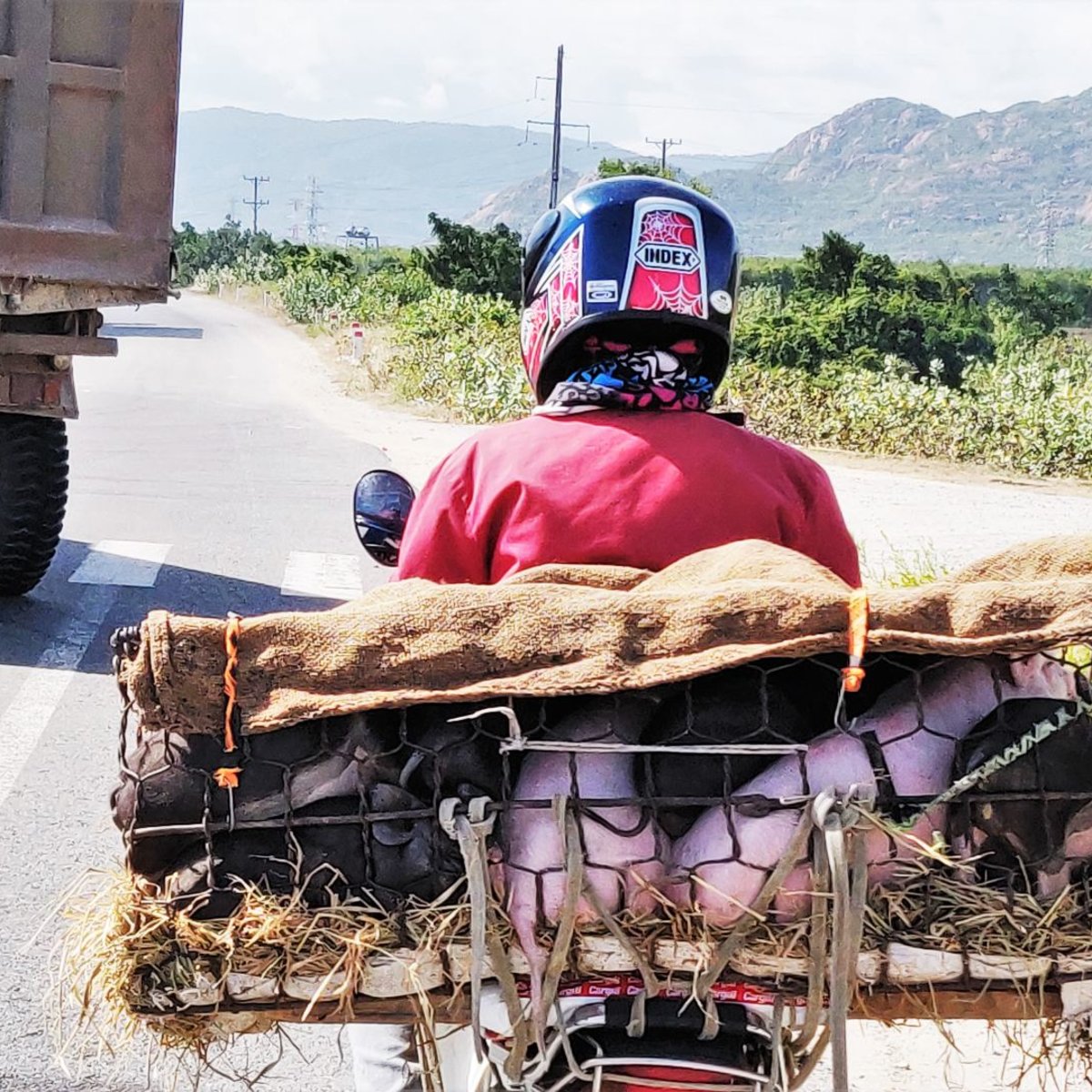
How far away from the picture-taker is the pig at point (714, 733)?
199 centimetres

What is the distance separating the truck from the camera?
7.59 m

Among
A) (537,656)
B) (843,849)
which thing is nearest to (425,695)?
(537,656)

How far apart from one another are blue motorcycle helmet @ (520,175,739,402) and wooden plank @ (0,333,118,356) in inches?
210

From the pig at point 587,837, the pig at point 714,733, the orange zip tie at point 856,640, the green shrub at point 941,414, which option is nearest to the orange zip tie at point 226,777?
the pig at point 587,837

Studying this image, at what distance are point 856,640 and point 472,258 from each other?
3659 cm

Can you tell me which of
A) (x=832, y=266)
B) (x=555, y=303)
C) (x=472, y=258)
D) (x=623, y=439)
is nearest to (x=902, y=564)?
(x=555, y=303)

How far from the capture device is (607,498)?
2486mm

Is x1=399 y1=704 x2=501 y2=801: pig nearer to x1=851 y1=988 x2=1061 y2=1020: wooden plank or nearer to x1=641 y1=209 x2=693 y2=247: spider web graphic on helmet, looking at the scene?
x1=851 y1=988 x2=1061 y2=1020: wooden plank

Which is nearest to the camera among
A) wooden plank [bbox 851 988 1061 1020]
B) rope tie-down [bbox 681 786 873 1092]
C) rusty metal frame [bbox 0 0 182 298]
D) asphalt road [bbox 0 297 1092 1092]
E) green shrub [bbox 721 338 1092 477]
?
rope tie-down [bbox 681 786 873 1092]

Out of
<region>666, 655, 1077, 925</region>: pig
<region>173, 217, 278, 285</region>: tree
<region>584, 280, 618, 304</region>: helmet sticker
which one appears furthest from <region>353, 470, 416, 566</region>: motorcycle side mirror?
<region>173, 217, 278, 285</region>: tree

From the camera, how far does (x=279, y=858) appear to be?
2029 mm

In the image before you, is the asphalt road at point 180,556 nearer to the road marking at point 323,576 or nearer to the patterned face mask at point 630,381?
the road marking at point 323,576

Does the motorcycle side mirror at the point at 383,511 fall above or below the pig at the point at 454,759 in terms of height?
above

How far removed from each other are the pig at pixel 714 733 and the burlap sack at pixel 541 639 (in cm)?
8
